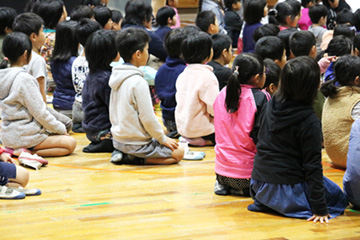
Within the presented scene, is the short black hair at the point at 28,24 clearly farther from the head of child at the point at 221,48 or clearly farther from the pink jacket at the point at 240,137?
the pink jacket at the point at 240,137

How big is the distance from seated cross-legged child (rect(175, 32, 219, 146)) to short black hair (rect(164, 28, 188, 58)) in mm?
250

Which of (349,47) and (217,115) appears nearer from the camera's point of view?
(217,115)

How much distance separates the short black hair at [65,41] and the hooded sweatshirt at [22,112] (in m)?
1.13

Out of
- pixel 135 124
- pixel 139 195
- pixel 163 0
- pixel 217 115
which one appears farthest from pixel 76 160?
pixel 163 0

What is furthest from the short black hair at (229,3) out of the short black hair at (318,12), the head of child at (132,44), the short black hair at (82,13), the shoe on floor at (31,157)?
the shoe on floor at (31,157)

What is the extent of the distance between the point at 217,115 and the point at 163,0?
4.92m

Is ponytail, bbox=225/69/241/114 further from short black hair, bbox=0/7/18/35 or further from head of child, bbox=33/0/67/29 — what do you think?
head of child, bbox=33/0/67/29

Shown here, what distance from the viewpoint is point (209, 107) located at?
4.09 m

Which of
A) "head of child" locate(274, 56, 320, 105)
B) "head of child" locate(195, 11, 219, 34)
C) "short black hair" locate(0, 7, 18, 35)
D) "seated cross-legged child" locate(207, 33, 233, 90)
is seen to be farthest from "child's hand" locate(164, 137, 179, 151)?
"head of child" locate(195, 11, 219, 34)

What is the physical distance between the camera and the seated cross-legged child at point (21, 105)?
3670 millimetres

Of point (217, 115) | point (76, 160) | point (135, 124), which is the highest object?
point (217, 115)

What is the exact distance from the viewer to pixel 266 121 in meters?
2.81

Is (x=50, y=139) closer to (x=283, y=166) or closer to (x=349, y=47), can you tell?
(x=283, y=166)

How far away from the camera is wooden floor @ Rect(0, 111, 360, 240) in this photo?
256cm
